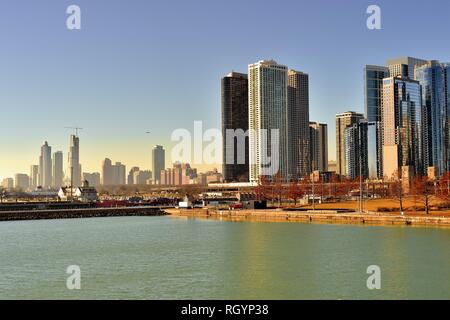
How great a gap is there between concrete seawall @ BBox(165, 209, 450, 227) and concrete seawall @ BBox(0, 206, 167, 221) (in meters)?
13.9

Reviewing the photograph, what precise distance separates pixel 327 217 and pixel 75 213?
49949mm

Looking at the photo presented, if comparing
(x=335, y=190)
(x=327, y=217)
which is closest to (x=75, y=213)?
(x=327, y=217)

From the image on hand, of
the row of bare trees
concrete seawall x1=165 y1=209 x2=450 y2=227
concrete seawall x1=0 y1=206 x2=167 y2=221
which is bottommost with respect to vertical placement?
concrete seawall x1=0 y1=206 x2=167 y2=221

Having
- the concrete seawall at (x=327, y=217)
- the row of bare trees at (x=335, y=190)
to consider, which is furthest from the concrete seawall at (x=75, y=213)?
the row of bare trees at (x=335, y=190)

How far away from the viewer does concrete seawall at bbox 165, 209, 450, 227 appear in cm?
5574

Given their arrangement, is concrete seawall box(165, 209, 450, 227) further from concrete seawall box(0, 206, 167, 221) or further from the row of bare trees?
concrete seawall box(0, 206, 167, 221)

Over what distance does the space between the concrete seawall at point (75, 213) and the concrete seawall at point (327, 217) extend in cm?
1395

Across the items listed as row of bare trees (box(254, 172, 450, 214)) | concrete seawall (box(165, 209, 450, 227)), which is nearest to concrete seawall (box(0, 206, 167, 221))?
concrete seawall (box(165, 209, 450, 227))

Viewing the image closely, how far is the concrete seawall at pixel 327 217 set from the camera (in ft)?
183

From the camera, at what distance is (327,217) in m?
65.9

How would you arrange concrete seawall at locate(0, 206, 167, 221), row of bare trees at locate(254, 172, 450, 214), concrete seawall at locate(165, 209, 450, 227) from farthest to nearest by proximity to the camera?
concrete seawall at locate(0, 206, 167, 221)
row of bare trees at locate(254, 172, 450, 214)
concrete seawall at locate(165, 209, 450, 227)

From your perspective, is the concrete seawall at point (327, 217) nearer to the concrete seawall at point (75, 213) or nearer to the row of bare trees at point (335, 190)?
the row of bare trees at point (335, 190)
